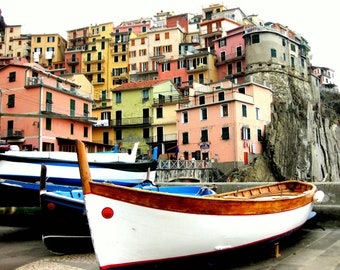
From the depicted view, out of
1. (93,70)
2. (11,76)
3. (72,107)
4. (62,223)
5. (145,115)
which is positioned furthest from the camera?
(93,70)

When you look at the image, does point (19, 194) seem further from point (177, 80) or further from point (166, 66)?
point (166, 66)

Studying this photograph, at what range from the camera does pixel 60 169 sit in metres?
12.5

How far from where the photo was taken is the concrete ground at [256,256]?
17.8ft

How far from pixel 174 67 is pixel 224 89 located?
1836 centimetres

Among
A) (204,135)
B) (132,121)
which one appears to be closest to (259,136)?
(204,135)

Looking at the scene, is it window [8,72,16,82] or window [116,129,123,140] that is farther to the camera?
window [116,129,123,140]

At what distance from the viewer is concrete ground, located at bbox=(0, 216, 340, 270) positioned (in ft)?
17.8

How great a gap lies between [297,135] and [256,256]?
128 feet

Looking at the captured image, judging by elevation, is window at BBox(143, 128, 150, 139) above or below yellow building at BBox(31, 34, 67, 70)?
below

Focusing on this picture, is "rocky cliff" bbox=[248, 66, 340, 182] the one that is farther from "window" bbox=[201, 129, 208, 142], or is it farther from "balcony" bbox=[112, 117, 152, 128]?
"balcony" bbox=[112, 117, 152, 128]

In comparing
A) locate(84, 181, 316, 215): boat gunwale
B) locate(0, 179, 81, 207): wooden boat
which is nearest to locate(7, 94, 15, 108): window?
locate(0, 179, 81, 207): wooden boat

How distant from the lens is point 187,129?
42.4 metres

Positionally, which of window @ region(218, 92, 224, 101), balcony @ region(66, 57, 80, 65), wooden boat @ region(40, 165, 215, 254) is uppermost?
balcony @ region(66, 57, 80, 65)

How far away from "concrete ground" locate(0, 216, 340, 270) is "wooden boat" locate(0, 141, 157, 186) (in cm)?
336
